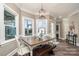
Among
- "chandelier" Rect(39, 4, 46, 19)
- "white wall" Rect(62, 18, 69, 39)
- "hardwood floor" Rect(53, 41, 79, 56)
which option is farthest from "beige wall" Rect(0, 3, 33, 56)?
"hardwood floor" Rect(53, 41, 79, 56)

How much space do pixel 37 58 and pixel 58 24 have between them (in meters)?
0.97

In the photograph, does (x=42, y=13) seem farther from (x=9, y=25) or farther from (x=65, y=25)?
(x=9, y=25)

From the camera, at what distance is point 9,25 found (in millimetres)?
2312

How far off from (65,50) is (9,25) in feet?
4.86

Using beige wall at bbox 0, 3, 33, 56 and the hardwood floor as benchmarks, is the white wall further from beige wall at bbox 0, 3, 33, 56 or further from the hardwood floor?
beige wall at bbox 0, 3, 33, 56

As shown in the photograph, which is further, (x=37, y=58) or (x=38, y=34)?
(x=38, y=34)

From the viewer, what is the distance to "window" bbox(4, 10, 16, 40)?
226 cm

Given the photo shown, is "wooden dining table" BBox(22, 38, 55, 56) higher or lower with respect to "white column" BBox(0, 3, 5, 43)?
lower

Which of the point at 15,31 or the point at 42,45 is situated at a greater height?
the point at 15,31

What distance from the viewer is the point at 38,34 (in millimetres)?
2391

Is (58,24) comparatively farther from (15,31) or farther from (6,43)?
(6,43)

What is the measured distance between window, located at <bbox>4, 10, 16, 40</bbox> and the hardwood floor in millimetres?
1125

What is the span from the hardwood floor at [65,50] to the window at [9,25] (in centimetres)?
112

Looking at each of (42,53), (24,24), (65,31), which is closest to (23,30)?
(24,24)
